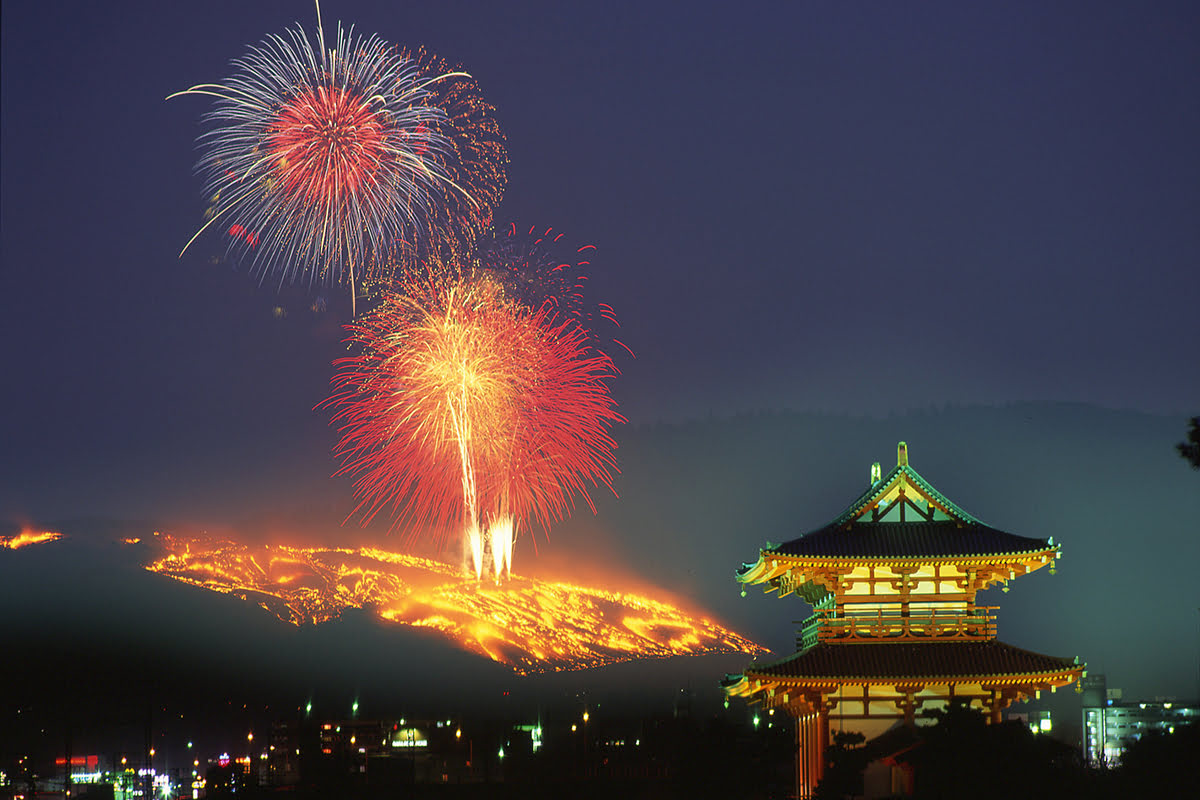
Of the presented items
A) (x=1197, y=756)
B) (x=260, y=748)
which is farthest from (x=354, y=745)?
(x=1197, y=756)

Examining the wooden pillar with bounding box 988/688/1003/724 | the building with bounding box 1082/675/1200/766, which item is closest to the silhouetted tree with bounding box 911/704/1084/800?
the wooden pillar with bounding box 988/688/1003/724

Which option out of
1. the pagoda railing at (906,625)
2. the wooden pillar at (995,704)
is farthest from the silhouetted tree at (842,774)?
the wooden pillar at (995,704)

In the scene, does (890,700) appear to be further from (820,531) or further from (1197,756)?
(1197,756)

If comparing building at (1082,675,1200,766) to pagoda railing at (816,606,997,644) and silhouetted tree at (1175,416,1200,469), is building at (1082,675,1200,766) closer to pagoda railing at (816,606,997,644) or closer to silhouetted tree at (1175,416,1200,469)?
pagoda railing at (816,606,997,644)

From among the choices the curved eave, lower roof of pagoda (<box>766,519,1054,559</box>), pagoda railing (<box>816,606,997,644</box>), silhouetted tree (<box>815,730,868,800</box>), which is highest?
lower roof of pagoda (<box>766,519,1054,559</box>)

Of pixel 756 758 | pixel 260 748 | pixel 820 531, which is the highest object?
pixel 820 531

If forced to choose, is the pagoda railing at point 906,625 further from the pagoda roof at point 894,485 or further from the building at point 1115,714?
the building at point 1115,714

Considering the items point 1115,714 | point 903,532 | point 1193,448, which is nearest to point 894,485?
point 903,532

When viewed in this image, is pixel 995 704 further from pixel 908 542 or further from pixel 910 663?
pixel 908 542
